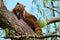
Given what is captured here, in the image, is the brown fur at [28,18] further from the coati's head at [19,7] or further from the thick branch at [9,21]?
the thick branch at [9,21]

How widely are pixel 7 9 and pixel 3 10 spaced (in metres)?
0.11

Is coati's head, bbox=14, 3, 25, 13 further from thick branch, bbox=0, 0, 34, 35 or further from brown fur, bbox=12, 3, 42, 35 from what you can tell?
thick branch, bbox=0, 0, 34, 35

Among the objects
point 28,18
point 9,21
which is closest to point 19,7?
point 28,18

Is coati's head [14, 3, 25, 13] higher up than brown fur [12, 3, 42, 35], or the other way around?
coati's head [14, 3, 25, 13]

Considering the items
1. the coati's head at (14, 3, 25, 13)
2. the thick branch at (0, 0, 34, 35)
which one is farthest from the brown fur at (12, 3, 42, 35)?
the thick branch at (0, 0, 34, 35)

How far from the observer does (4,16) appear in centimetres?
211

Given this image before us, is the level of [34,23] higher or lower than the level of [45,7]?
lower

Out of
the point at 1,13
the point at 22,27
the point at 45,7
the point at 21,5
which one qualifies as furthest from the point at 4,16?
the point at 21,5

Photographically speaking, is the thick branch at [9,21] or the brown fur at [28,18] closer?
the thick branch at [9,21]

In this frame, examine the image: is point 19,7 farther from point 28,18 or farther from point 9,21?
point 9,21

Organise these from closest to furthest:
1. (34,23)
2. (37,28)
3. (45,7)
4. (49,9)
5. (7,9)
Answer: (45,7)
(49,9)
(7,9)
(37,28)
(34,23)

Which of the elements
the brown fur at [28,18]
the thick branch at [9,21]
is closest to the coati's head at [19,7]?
the brown fur at [28,18]

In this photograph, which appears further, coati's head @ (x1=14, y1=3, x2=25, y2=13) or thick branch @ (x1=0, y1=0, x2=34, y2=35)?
coati's head @ (x1=14, y1=3, x2=25, y2=13)

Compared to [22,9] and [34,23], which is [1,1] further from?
[34,23]
